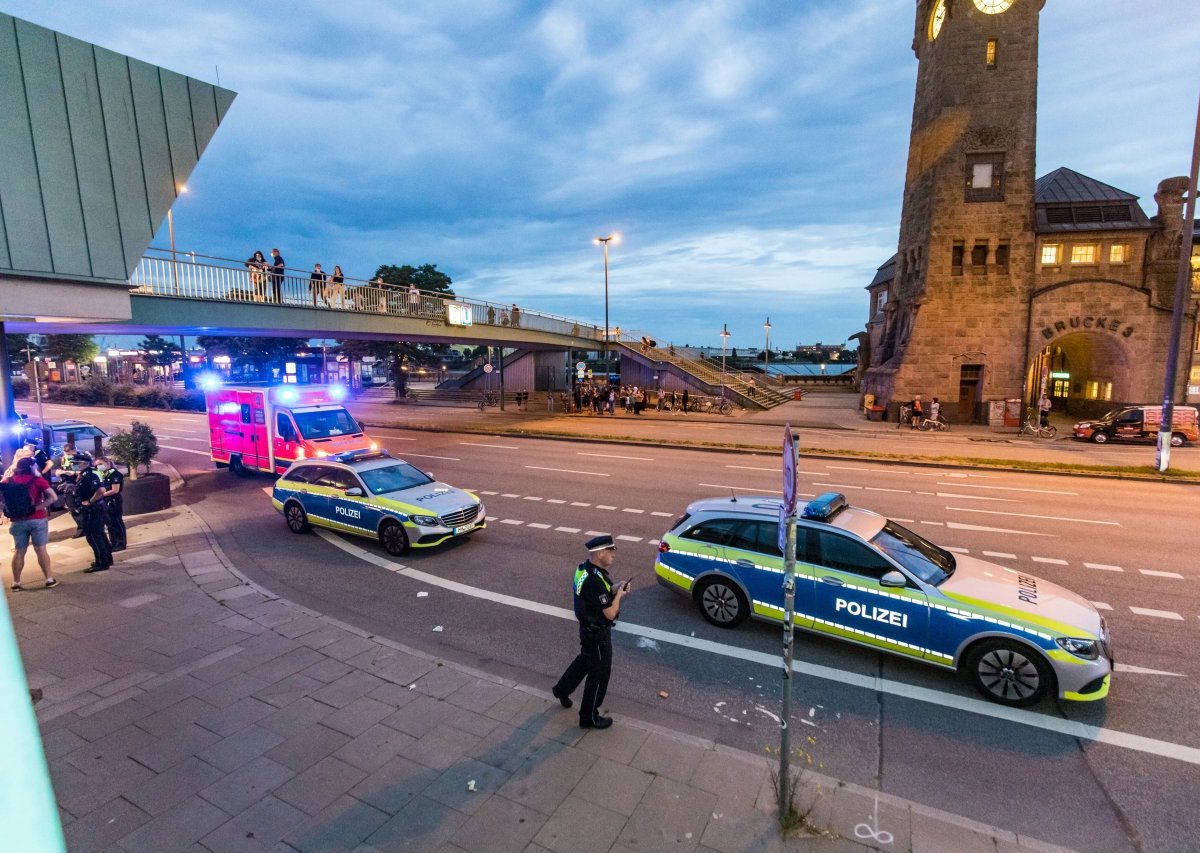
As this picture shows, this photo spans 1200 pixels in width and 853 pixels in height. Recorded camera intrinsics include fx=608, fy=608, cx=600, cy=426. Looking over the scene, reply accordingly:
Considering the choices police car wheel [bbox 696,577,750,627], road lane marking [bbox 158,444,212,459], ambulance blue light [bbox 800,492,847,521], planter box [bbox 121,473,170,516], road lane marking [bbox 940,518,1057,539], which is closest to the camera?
ambulance blue light [bbox 800,492,847,521]

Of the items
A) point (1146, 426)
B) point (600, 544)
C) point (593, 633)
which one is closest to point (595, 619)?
point (593, 633)

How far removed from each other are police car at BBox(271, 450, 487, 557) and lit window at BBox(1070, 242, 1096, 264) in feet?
114

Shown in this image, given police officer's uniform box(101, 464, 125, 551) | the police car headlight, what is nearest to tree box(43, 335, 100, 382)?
police officer's uniform box(101, 464, 125, 551)

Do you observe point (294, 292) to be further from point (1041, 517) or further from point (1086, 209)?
point (1086, 209)

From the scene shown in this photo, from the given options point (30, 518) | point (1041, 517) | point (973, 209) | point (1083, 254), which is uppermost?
point (973, 209)

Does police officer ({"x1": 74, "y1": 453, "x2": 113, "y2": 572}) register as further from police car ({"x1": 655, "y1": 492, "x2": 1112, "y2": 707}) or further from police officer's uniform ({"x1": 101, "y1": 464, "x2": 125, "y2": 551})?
police car ({"x1": 655, "y1": 492, "x2": 1112, "y2": 707})

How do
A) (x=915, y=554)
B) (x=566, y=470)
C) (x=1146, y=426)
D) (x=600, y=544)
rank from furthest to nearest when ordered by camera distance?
1. (x=1146, y=426)
2. (x=566, y=470)
3. (x=915, y=554)
4. (x=600, y=544)

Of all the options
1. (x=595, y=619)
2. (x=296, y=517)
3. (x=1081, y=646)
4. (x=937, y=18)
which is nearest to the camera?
(x=595, y=619)

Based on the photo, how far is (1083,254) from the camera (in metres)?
31.3

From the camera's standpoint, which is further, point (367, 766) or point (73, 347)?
point (73, 347)

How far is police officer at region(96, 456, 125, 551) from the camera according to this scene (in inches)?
409

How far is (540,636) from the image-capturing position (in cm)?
773

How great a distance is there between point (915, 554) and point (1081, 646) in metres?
1.68

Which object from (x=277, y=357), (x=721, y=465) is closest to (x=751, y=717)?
(x=721, y=465)
